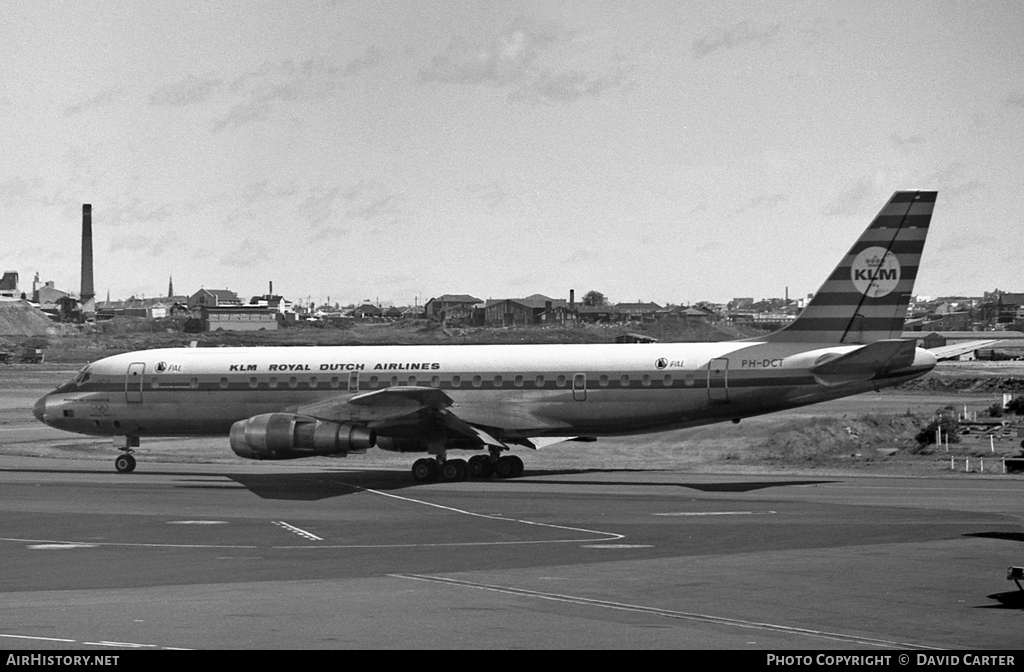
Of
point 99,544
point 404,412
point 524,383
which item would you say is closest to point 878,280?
point 524,383

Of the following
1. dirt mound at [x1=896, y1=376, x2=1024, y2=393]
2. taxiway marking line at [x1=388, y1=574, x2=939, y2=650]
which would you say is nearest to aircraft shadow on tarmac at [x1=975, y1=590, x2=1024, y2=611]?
taxiway marking line at [x1=388, y1=574, x2=939, y2=650]

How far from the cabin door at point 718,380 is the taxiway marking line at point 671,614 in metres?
16.8

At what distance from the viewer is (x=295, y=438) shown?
3656 centimetres

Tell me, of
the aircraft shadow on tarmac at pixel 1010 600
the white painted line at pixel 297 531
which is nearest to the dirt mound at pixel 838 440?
the white painted line at pixel 297 531

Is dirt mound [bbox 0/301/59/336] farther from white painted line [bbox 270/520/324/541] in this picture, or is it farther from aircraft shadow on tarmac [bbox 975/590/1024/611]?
aircraft shadow on tarmac [bbox 975/590/1024/611]

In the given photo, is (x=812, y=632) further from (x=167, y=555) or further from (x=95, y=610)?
(x=167, y=555)

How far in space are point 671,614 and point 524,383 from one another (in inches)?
820

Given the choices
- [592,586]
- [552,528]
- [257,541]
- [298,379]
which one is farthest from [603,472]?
[592,586]

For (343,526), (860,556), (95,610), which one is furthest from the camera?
(343,526)

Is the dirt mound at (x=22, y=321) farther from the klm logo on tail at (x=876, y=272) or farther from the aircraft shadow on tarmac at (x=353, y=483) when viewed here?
the klm logo on tail at (x=876, y=272)

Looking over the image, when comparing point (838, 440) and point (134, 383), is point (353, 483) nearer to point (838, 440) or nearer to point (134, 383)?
point (134, 383)

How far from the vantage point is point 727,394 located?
119 feet

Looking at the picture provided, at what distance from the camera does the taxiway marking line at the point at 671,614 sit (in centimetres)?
1544

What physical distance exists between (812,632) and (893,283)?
21721 mm
